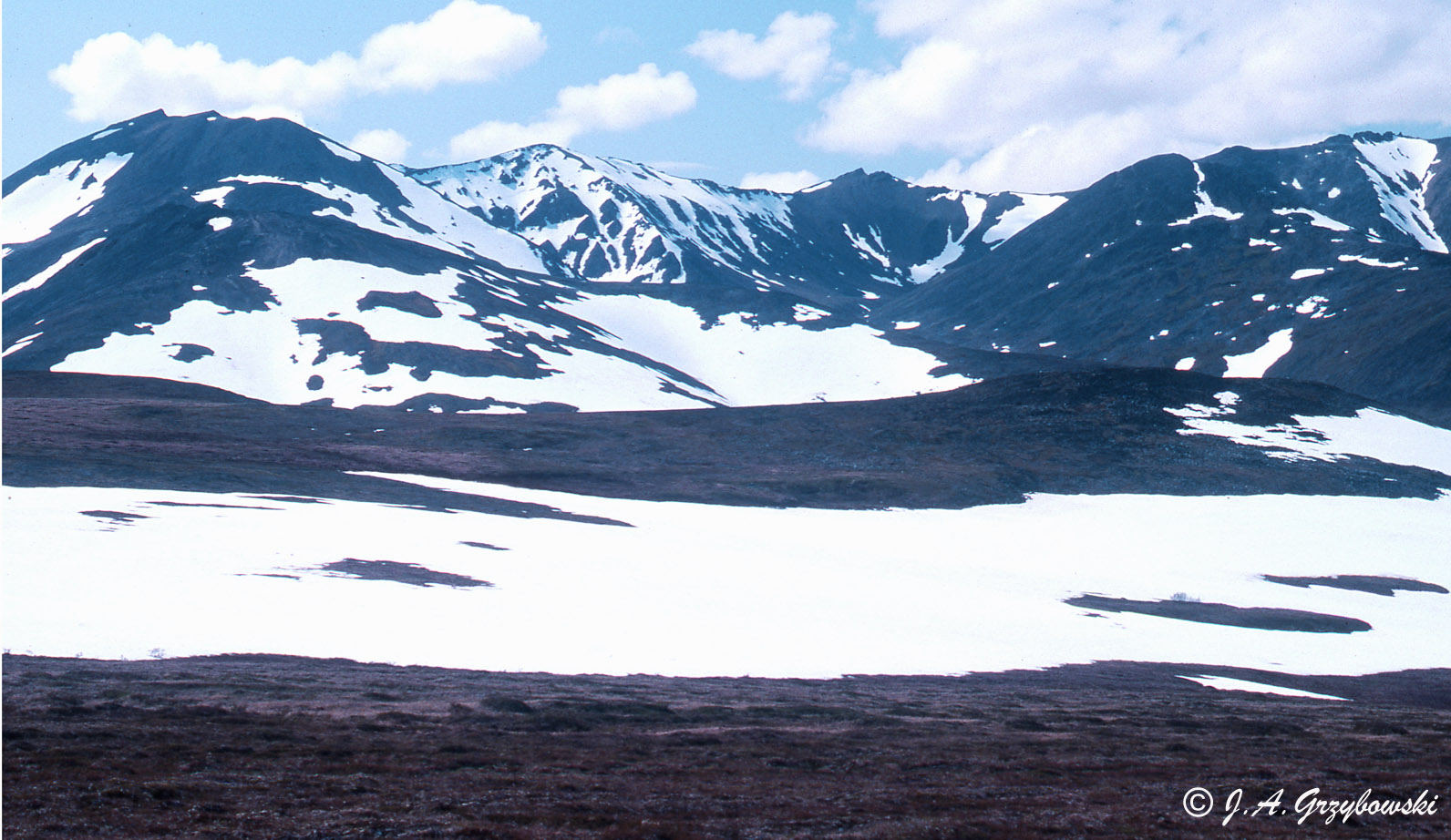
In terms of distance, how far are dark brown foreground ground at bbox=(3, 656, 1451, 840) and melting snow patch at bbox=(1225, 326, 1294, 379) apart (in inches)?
5827

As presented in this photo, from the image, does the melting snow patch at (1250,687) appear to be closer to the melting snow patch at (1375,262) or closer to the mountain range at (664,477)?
the mountain range at (664,477)

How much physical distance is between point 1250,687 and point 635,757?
972 inches

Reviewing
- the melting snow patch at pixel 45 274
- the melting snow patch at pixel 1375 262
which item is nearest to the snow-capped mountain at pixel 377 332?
the melting snow patch at pixel 45 274

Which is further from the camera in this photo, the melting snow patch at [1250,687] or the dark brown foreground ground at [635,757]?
the melting snow patch at [1250,687]

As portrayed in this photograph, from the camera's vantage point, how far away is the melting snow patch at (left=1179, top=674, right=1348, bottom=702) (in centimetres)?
3691

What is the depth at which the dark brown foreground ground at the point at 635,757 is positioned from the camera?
54.5 feet

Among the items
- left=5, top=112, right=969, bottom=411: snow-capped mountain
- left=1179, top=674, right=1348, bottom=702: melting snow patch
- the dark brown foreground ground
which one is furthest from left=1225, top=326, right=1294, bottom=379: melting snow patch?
the dark brown foreground ground

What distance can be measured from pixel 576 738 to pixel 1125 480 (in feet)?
247

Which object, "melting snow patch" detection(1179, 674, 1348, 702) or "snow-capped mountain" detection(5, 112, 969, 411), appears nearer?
"melting snow patch" detection(1179, 674, 1348, 702)

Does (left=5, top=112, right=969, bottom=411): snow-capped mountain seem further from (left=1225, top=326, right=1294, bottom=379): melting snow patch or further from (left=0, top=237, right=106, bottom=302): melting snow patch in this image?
(left=1225, top=326, right=1294, bottom=379): melting snow patch

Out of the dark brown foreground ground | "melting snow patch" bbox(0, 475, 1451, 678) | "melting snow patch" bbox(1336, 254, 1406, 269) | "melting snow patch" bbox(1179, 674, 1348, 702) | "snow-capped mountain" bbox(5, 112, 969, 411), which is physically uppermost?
"melting snow patch" bbox(1336, 254, 1406, 269)

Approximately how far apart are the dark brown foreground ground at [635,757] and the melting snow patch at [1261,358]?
148017 millimetres

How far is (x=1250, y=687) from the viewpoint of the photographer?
1495 inches

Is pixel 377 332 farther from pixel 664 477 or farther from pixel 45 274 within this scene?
pixel 45 274
